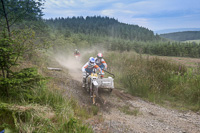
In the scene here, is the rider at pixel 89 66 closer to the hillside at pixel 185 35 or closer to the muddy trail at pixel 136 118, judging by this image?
the muddy trail at pixel 136 118

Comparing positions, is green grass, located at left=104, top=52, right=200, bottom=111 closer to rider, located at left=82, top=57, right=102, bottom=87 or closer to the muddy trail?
the muddy trail

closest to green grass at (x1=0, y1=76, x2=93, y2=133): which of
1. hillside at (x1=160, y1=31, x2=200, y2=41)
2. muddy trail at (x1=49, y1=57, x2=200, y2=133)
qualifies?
muddy trail at (x1=49, y1=57, x2=200, y2=133)

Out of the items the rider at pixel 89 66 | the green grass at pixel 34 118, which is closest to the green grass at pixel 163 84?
the rider at pixel 89 66

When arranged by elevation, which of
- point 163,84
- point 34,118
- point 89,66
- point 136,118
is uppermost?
point 89,66

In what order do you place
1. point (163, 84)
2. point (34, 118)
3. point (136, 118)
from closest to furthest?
point (34, 118), point (136, 118), point (163, 84)

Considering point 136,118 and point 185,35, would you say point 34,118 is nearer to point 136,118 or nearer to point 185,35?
point 136,118

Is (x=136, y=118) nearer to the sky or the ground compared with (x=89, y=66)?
nearer to the ground

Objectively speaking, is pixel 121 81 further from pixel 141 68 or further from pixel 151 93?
pixel 151 93

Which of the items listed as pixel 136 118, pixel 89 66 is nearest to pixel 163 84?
pixel 136 118

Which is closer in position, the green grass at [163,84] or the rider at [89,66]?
the green grass at [163,84]

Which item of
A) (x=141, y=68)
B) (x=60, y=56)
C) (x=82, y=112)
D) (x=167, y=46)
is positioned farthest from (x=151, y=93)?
(x=167, y=46)

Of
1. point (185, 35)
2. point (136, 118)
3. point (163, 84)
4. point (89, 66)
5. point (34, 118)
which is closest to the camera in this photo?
point (34, 118)

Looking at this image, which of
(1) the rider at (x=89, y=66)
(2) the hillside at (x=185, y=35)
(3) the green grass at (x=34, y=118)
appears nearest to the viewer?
(3) the green grass at (x=34, y=118)

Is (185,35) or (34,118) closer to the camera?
(34,118)
